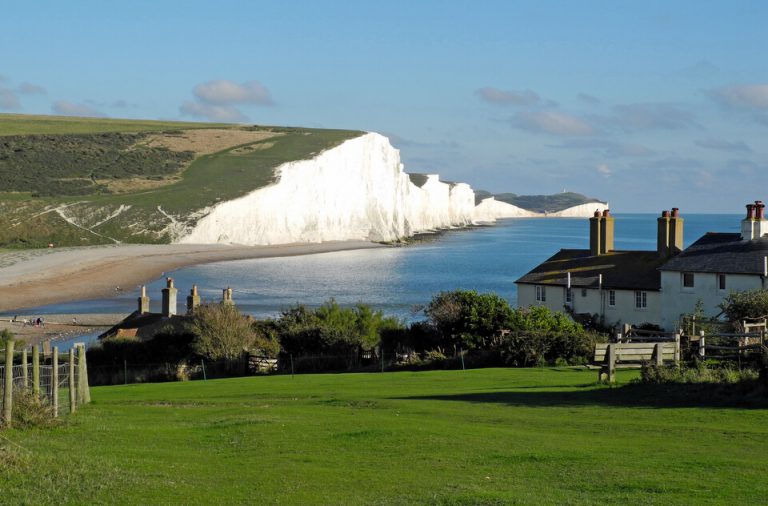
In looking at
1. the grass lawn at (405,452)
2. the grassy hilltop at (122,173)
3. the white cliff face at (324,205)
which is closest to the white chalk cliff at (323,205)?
the white cliff face at (324,205)

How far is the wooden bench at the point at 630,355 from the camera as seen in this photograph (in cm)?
2027

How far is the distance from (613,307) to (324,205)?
109m

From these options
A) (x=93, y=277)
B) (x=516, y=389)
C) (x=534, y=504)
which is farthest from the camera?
(x=93, y=277)

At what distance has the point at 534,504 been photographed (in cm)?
966

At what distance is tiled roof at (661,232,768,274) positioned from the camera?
38.1m

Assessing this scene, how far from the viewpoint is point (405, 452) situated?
12.5 metres

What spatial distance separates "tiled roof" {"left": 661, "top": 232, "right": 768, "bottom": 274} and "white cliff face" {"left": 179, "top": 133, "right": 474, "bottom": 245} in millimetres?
89722

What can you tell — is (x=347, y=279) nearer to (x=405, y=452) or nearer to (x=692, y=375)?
(x=692, y=375)

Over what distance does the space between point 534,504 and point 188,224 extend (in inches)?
4689

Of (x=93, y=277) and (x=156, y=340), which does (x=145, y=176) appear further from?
(x=156, y=340)

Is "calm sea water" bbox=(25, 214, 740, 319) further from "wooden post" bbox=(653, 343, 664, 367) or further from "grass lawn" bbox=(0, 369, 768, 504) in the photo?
"grass lawn" bbox=(0, 369, 768, 504)

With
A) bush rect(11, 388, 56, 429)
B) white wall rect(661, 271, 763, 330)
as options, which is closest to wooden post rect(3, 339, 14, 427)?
bush rect(11, 388, 56, 429)

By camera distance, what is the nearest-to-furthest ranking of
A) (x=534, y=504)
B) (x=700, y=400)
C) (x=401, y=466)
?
(x=534, y=504), (x=401, y=466), (x=700, y=400)

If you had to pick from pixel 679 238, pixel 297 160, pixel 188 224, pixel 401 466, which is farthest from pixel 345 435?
pixel 297 160
